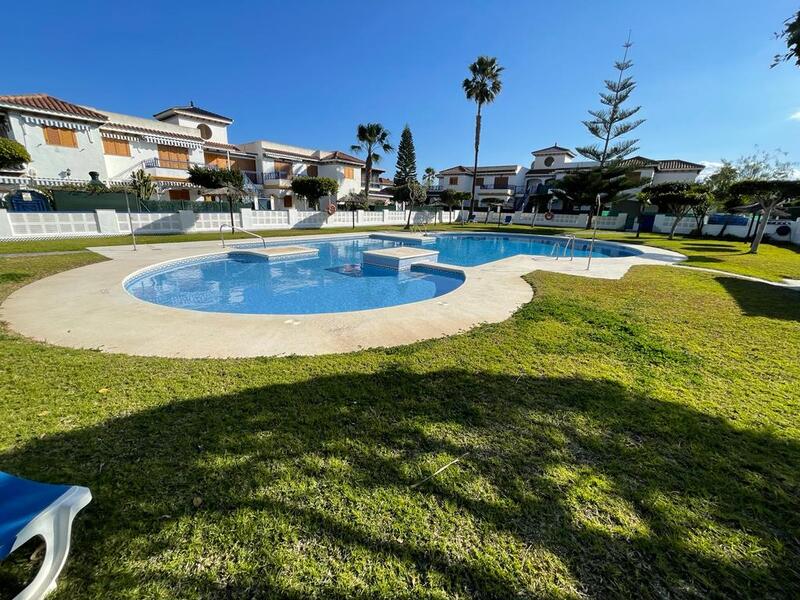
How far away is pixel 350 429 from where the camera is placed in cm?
285

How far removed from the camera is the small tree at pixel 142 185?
2089 cm

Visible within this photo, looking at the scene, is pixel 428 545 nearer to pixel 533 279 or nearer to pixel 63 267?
pixel 533 279

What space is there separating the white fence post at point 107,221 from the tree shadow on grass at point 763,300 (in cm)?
2331

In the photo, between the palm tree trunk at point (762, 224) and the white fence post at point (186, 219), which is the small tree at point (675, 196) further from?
the white fence post at point (186, 219)

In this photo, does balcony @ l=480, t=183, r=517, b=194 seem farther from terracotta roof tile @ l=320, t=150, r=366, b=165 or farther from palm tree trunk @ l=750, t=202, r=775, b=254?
palm tree trunk @ l=750, t=202, r=775, b=254

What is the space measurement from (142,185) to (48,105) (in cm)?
600

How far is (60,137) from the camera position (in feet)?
65.3

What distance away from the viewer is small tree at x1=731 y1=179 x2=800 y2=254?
557 inches

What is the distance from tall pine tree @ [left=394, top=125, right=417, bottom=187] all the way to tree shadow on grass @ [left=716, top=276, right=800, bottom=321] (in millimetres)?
48797

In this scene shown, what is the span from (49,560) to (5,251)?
15.5 meters

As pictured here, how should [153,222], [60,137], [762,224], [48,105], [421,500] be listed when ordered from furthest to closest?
1. [60,137]
2. [48,105]
3. [153,222]
4. [762,224]
5. [421,500]

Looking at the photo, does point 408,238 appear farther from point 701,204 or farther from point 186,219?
point 701,204

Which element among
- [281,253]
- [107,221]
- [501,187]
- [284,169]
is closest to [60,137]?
[107,221]

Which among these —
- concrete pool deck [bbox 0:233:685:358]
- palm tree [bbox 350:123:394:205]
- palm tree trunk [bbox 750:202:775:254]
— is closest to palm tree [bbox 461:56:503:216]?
palm tree [bbox 350:123:394:205]
